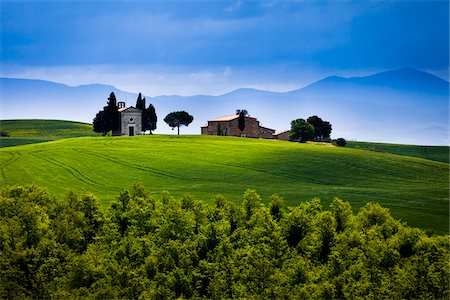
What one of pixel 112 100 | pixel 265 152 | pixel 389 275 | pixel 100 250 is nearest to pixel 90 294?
pixel 100 250

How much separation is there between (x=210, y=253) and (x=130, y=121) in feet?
230

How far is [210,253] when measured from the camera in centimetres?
3500

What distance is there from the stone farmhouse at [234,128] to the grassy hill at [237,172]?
35.9 metres

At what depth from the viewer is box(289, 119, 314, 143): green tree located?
118613 millimetres

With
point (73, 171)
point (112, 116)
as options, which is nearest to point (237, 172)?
point (73, 171)

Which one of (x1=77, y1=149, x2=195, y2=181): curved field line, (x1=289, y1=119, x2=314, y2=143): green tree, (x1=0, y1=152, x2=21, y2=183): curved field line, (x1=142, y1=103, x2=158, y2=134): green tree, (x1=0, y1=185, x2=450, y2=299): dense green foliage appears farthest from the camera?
(x1=289, y1=119, x2=314, y2=143): green tree

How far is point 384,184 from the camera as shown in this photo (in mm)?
60781

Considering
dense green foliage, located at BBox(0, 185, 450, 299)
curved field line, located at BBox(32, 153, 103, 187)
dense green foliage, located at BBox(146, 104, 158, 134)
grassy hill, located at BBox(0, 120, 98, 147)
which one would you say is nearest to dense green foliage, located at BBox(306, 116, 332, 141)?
dense green foliage, located at BBox(146, 104, 158, 134)

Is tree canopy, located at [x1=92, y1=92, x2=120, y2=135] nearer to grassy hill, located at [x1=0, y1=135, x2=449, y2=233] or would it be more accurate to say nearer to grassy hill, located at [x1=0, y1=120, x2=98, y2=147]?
grassy hill, located at [x1=0, y1=135, x2=449, y2=233]

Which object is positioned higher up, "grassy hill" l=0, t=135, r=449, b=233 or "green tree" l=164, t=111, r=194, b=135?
"green tree" l=164, t=111, r=194, b=135

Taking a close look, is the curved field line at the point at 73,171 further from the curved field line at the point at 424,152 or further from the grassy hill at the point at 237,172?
the curved field line at the point at 424,152

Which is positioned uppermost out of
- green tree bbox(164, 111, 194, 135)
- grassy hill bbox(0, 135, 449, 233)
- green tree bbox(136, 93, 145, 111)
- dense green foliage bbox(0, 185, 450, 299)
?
green tree bbox(136, 93, 145, 111)

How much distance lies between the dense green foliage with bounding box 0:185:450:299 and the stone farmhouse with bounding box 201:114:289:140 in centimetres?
7907

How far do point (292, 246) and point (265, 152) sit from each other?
41265 mm
